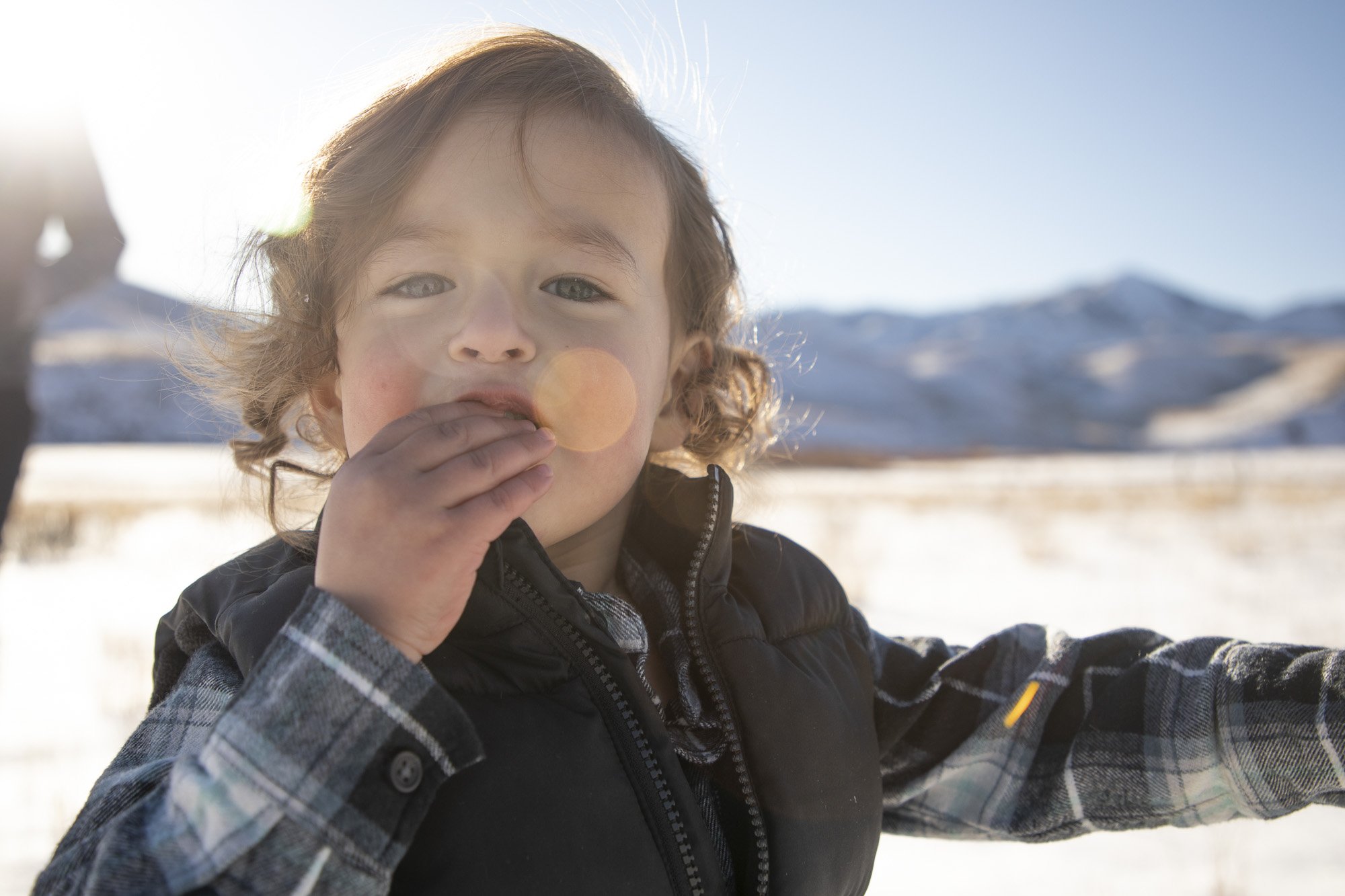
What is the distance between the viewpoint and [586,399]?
48.4 inches

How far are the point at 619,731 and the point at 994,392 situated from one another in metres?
65.3

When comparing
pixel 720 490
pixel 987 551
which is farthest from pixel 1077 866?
pixel 987 551

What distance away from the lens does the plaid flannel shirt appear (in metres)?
0.82

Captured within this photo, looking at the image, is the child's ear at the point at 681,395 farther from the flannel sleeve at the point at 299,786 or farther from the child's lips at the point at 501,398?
the flannel sleeve at the point at 299,786

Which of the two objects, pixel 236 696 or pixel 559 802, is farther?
pixel 559 802

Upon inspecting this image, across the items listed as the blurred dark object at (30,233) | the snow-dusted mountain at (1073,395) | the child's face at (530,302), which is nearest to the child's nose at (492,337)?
the child's face at (530,302)

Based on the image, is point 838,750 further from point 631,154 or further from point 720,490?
point 631,154

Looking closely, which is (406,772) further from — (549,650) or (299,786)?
(549,650)

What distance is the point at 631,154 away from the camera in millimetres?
1416

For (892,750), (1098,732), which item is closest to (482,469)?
(892,750)

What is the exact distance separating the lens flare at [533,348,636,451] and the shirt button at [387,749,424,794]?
0.45m

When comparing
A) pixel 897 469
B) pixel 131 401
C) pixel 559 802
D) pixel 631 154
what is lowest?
pixel 131 401

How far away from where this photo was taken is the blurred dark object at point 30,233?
2.46 metres

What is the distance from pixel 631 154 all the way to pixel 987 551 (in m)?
6.13
